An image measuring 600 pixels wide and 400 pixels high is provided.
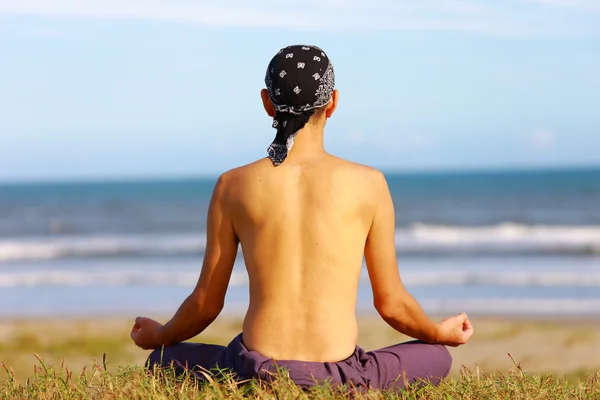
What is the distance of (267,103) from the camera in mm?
3242

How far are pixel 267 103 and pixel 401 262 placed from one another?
37.2 feet

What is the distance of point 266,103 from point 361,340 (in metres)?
4.53

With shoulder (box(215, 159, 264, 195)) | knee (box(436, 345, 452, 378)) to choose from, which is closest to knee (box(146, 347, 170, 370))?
shoulder (box(215, 159, 264, 195))

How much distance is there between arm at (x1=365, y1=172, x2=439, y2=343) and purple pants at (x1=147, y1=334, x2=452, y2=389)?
0.14 metres

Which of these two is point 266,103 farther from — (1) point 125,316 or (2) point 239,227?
(1) point 125,316

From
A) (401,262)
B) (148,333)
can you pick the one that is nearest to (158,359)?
(148,333)

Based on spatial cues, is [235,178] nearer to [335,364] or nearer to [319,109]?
[319,109]

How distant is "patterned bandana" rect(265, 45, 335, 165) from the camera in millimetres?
3102

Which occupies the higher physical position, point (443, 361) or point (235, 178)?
point (235, 178)

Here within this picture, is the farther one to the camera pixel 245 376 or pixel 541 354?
pixel 541 354

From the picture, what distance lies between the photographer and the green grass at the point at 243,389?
3008mm

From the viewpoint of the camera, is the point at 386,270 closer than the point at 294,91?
No

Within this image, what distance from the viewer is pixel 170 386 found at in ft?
10.6

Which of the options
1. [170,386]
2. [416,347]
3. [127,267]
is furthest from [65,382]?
[127,267]
